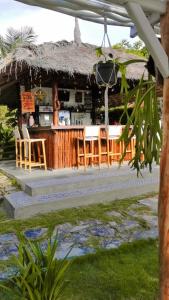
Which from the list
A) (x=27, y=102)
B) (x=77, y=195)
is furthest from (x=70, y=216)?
(x=27, y=102)

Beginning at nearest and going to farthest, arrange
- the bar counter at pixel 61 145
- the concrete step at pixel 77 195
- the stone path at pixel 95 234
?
the stone path at pixel 95 234
the concrete step at pixel 77 195
the bar counter at pixel 61 145

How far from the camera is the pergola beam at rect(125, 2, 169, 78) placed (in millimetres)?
1503

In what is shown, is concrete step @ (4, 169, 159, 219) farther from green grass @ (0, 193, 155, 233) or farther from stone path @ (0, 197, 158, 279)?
stone path @ (0, 197, 158, 279)

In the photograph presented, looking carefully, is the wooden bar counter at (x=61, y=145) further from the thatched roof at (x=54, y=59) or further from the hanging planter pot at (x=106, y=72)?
the hanging planter pot at (x=106, y=72)

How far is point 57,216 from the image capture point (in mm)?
4641

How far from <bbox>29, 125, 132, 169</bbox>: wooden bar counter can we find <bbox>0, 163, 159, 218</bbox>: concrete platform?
73cm

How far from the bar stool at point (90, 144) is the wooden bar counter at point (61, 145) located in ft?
0.57

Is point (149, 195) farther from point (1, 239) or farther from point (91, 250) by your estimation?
point (1, 239)

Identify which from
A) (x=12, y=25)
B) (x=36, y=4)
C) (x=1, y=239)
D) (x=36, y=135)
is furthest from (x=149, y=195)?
(x=12, y=25)

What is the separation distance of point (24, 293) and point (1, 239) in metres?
1.84

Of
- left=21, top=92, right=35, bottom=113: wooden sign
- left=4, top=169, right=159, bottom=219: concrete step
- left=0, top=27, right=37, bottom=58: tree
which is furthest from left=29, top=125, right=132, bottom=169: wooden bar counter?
left=0, top=27, right=37, bottom=58: tree

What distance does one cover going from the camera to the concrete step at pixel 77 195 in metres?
4.79

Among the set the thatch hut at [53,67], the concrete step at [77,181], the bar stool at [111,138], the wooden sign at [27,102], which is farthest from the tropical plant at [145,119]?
the wooden sign at [27,102]

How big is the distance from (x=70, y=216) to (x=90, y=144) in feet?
11.5
